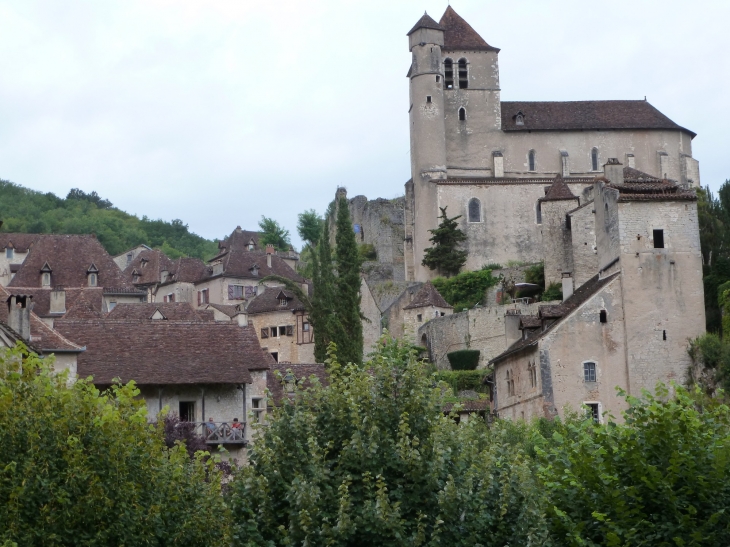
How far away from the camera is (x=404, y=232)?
101 meters

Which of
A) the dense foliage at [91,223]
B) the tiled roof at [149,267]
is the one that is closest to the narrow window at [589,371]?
the tiled roof at [149,267]

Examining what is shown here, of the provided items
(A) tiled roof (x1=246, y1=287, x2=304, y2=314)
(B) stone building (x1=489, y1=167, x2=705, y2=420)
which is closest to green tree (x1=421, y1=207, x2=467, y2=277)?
(A) tiled roof (x1=246, y1=287, x2=304, y2=314)

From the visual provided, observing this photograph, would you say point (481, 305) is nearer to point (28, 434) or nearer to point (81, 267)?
point (81, 267)

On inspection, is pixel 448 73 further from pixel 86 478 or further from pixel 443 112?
pixel 86 478

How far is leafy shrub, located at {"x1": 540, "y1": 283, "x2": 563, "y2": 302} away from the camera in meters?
75.6

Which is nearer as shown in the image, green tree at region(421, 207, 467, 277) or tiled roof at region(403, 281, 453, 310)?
tiled roof at region(403, 281, 453, 310)

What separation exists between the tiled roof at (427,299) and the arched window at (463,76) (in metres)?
19.2

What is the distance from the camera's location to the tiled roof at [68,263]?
A: 79.6 metres

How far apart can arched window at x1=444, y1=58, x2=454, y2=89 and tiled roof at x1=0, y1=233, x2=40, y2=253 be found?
37.8 metres

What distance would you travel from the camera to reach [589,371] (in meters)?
55.8

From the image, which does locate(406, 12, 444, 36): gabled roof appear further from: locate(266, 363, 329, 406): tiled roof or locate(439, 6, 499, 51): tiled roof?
locate(266, 363, 329, 406): tiled roof

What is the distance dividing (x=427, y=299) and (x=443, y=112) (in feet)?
60.1

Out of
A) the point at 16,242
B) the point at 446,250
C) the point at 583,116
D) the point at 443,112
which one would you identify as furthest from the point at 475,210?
the point at 16,242

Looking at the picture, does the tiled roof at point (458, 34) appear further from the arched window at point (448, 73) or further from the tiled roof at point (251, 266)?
the tiled roof at point (251, 266)
